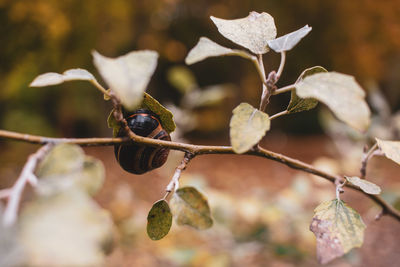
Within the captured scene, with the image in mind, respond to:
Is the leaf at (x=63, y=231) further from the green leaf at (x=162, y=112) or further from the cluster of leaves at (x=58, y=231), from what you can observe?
the green leaf at (x=162, y=112)

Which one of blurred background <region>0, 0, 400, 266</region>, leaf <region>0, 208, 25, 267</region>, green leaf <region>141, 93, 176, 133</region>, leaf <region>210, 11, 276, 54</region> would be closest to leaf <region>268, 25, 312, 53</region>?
leaf <region>210, 11, 276, 54</region>

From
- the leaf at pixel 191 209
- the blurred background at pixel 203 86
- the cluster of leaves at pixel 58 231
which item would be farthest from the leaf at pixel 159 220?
the blurred background at pixel 203 86

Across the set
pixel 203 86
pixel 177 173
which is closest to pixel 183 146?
pixel 177 173

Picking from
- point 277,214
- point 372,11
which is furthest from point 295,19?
point 277,214

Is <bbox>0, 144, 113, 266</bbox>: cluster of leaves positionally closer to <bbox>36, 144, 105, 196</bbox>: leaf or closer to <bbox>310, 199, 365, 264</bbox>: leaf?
<bbox>36, 144, 105, 196</bbox>: leaf

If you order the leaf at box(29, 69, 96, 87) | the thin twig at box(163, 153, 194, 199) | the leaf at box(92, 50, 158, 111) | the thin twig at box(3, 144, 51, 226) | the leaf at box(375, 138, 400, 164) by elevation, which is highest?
the leaf at box(375, 138, 400, 164)

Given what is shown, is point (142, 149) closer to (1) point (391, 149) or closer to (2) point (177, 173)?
(2) point (177, 173)

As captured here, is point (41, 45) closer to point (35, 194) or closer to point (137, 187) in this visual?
point (137, 187)
